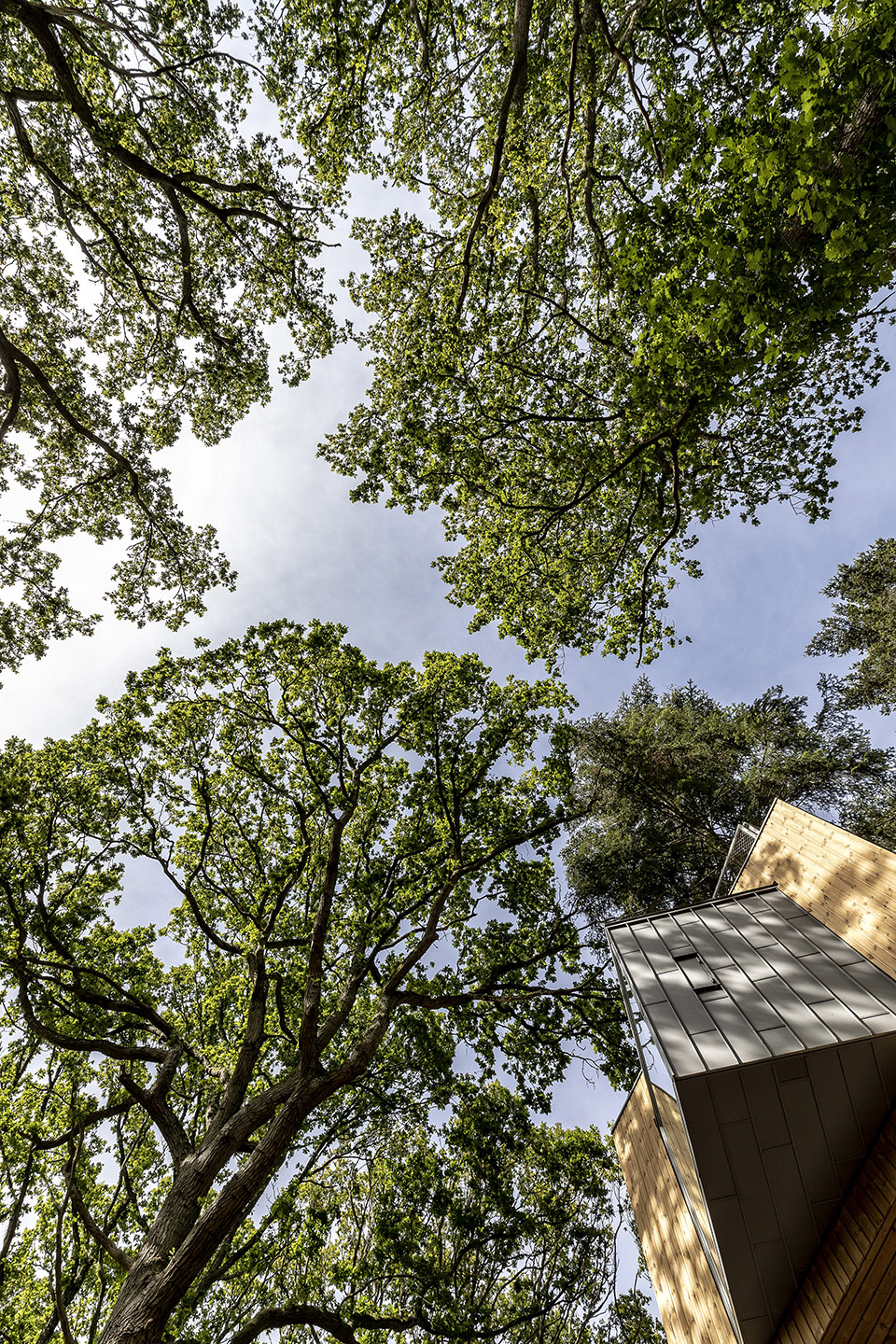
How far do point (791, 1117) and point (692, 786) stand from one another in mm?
16275

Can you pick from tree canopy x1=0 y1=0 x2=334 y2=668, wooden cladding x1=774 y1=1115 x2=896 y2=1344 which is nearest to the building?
wooden cladding x1=774 y1=1115 x2=896 y2=1344

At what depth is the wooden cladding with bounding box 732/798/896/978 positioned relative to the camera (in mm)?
7359

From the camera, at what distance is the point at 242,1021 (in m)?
10.5

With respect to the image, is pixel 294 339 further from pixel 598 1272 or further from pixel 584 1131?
pixel 598 1272

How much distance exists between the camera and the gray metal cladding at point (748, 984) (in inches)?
253

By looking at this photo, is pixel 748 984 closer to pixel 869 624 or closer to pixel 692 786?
pixel 692 786

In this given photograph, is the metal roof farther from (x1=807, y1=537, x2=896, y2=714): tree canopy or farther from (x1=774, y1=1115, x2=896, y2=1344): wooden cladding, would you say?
(x1=807, y1=537, x2=896, y2=714): tree canopy

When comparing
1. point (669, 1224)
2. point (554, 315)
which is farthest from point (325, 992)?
point (554, 315)

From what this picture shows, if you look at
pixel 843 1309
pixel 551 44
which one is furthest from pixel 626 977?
pixel 551 44

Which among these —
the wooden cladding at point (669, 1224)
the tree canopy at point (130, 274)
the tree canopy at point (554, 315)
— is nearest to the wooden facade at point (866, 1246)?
the wooden cladding at point (669, 1224)

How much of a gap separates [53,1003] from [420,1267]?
6.96 m

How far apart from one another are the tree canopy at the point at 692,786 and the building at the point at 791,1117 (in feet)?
41.8

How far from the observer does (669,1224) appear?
29.8ft

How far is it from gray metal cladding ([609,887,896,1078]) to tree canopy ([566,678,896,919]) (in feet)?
36.6
